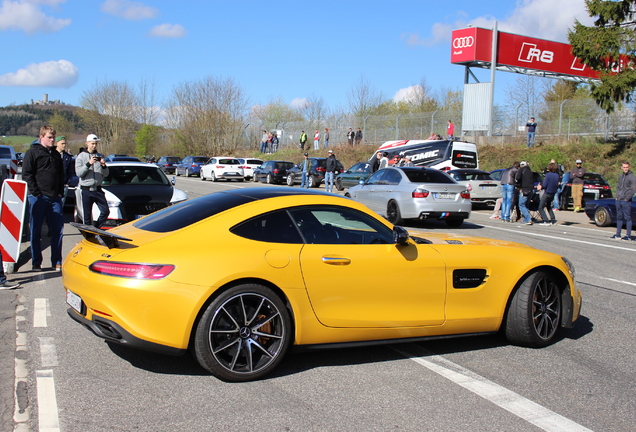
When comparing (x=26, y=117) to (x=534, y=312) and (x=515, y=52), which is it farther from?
(x=534, y=312)

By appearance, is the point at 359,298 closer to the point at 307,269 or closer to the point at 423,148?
the point at 307,269

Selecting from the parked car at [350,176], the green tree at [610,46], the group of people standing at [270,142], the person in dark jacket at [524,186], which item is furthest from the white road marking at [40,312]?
the group of people standing at [270,142]

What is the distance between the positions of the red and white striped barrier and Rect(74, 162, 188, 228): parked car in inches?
73.3

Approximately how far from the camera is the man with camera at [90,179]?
30.5ft

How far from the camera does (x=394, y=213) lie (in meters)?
14.9

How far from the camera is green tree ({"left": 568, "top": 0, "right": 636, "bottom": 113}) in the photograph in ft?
91.7

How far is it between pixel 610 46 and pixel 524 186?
51.9ft

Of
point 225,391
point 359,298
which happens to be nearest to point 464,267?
point 359,298

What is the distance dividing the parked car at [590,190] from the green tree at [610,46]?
862cm

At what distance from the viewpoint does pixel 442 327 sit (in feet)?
16.3

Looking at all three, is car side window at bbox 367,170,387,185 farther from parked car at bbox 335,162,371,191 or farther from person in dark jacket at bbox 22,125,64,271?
parked car at bbox 335,162,371,191

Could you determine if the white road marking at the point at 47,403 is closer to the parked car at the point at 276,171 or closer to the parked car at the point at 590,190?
the parked car at the point at 590,190

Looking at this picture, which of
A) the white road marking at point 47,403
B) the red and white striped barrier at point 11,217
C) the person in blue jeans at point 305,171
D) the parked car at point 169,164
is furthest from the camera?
the parked car at point 169,164

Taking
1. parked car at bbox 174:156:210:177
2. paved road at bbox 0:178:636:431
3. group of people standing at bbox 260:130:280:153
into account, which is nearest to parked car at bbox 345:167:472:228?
paved road at bbox 0:178:636:431
